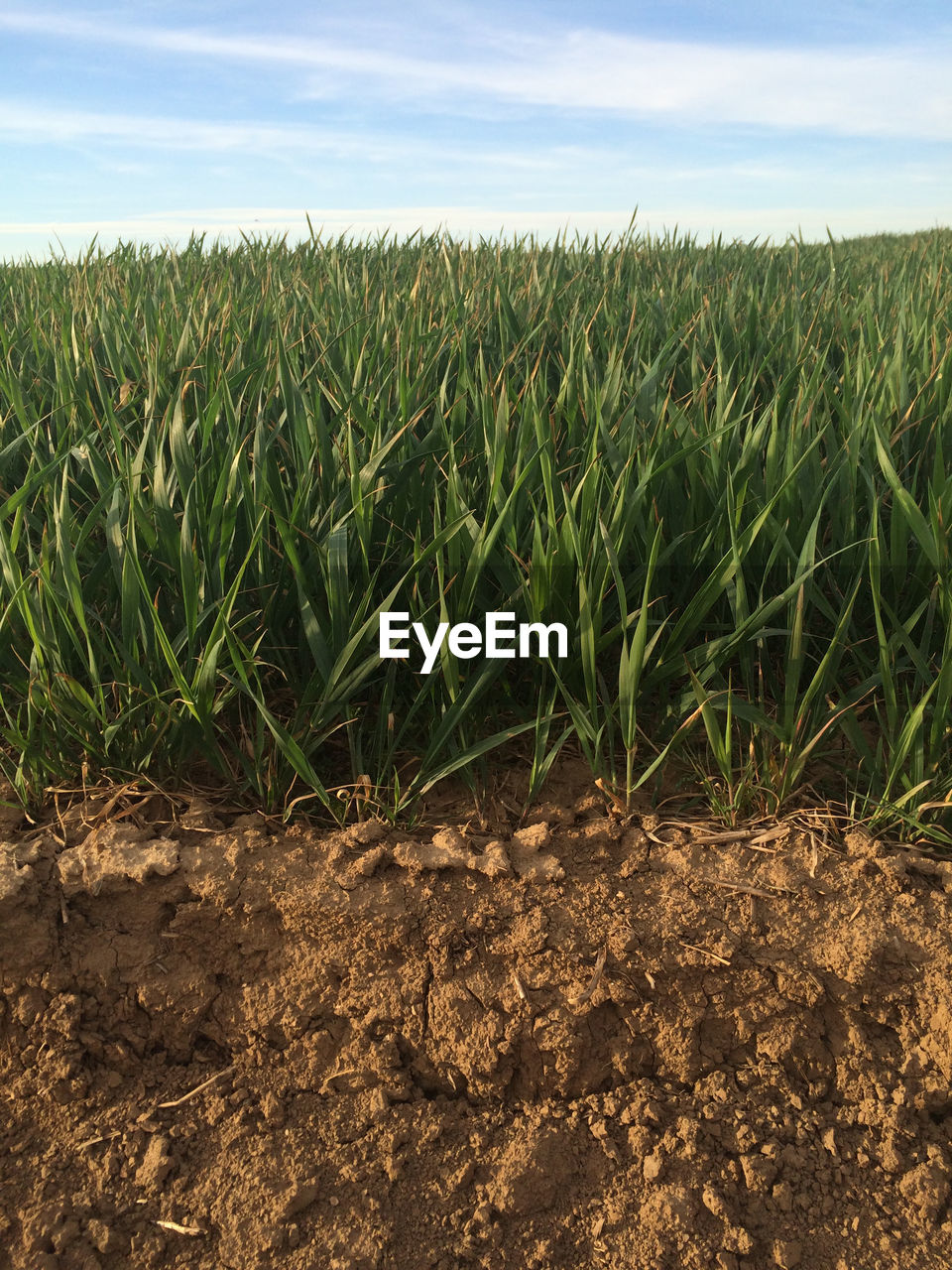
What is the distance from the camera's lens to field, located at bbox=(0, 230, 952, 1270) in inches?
48.6

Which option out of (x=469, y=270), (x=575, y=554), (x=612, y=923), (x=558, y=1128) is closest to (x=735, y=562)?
(x=575, y=554)

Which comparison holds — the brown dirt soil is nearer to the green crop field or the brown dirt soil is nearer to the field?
the field

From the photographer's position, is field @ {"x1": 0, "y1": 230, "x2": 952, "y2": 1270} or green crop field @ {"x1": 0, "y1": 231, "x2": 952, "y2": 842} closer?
field @ {"x1": 0, "y1": 230, "x2": 952, "y2": 1270}

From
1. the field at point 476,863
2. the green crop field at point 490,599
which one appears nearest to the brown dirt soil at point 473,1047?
the field at point 476,863

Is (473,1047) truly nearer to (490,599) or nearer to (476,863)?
(476,863)

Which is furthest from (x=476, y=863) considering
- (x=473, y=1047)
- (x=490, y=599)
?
(x=490, y=599)

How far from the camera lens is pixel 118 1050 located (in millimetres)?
1374

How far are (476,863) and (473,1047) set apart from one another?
242mm

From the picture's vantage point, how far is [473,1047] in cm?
132

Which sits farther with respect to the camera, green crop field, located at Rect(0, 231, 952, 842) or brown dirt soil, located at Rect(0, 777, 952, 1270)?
green crop field, located at Rect(0, 231, 952, 842)

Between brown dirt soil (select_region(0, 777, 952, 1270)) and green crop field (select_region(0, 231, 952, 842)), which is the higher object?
green crop field (select_region(0, 231, 952, 842))

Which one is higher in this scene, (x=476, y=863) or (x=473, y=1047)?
(x=476, y=863)

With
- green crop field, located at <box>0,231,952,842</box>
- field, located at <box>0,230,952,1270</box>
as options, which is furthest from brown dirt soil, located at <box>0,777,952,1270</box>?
green crop field, located at <box>0,231,952,842</box>

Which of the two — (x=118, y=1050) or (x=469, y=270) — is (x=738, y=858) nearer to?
(x=118, y=1050)
